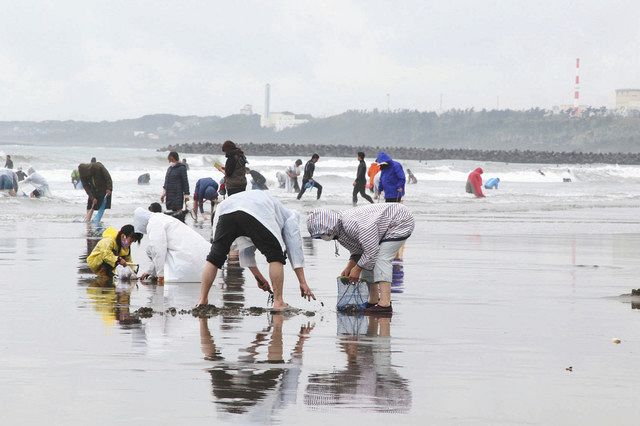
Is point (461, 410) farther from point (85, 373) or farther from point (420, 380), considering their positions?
point (85, 373)

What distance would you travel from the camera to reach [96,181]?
23.4 meters

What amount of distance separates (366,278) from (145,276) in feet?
10.4

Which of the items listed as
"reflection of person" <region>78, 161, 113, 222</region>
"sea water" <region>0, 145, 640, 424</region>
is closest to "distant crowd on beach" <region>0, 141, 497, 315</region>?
"sea water" <region>0, 145, 640, 424</region>

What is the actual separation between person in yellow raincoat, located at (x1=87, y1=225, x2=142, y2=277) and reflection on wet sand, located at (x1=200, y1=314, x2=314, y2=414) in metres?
4.41

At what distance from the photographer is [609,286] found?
553 inches

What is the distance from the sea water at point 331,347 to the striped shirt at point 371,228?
0.61 meters

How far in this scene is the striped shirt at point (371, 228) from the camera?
11.0 meters

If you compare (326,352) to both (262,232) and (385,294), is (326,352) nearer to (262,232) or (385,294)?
(262,232)

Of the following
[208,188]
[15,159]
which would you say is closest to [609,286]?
[208,188]

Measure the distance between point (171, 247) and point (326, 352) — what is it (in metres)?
4.85

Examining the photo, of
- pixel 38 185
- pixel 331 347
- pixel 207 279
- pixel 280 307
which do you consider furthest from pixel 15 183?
pixel 331 347

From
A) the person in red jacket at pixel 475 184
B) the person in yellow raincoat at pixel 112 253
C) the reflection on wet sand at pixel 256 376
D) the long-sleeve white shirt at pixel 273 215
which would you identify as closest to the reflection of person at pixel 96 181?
the person in yellow raincoat at pixel 112 253

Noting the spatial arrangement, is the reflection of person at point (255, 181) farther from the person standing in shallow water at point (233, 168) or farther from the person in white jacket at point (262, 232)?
the person in white jacket at point (262, 232)

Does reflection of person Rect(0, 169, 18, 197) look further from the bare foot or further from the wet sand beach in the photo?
the bare foot
